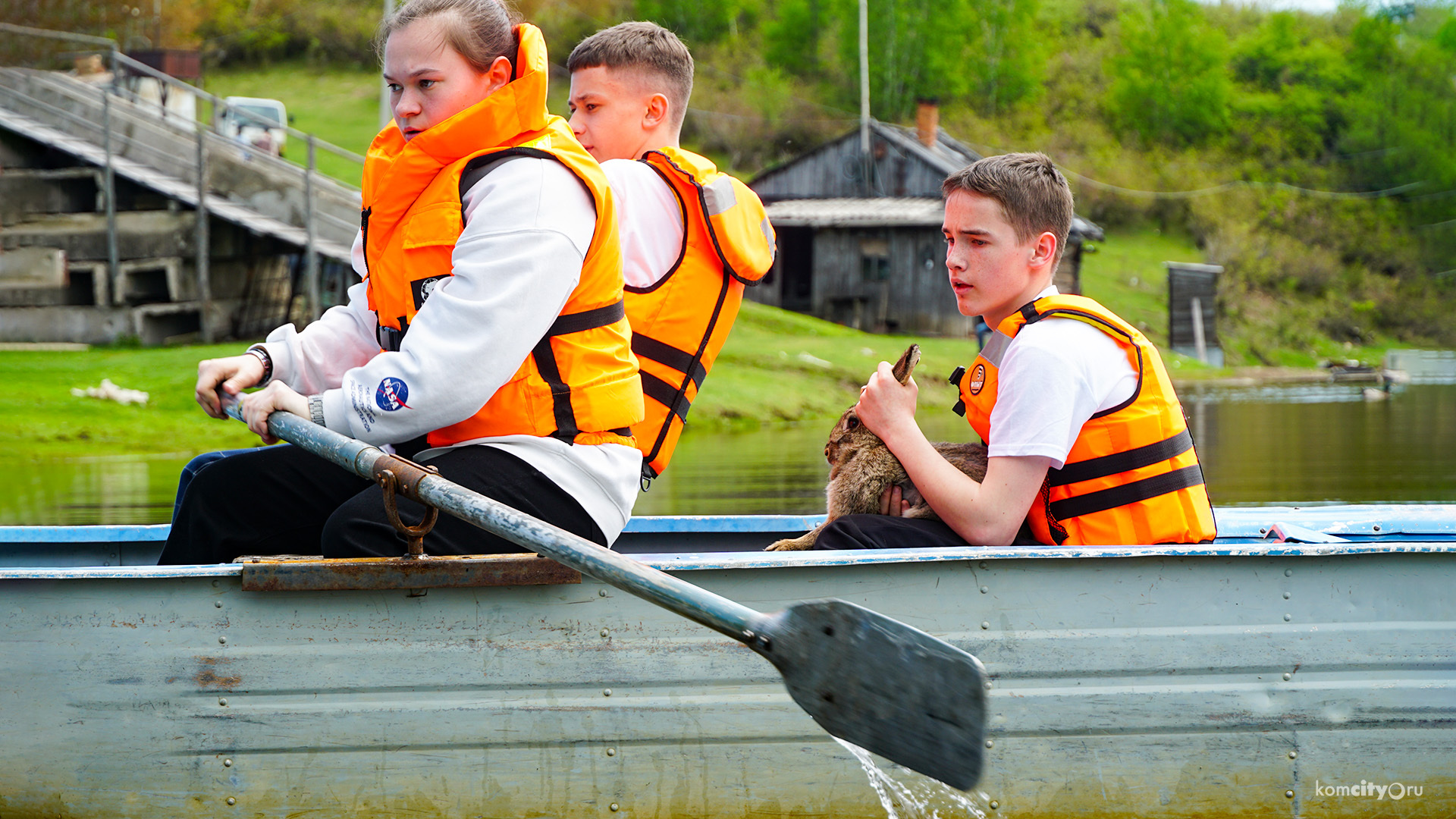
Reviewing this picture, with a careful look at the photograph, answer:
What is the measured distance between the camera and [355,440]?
243cm

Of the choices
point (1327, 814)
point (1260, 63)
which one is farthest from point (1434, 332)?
point (1327, 814)

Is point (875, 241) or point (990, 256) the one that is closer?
point (990, 256)

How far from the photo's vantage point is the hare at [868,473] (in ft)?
9.55

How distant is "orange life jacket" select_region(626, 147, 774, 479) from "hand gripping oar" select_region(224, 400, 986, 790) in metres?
0.66

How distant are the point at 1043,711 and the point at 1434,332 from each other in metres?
44.1

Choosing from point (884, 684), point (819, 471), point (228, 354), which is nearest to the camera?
point (884, 684)

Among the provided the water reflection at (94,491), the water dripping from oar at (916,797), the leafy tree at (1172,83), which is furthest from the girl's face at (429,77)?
the leafy tree at (1172,83)

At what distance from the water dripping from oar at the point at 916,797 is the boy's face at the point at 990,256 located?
103cm

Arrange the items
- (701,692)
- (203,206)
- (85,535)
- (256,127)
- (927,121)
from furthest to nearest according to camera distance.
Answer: (927,121) → (256,127) → (203,206) → (85,535) → (701,692)

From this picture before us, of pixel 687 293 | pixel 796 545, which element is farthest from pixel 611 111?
pixel 796 545

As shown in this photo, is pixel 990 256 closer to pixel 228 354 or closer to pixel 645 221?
pixel 645 221

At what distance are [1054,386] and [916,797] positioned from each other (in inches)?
37.1

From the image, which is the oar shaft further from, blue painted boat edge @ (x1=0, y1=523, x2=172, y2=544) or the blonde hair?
blue painted boat edge @ (x1=0, y1=523, x2=172, y2=544)

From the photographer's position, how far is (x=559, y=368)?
252 cm
